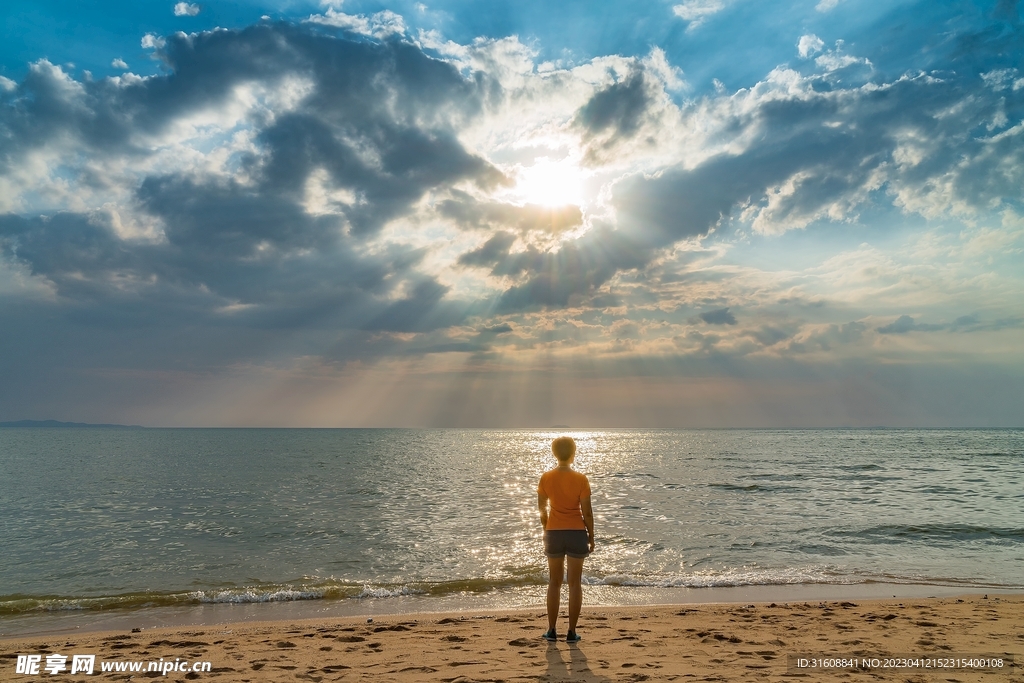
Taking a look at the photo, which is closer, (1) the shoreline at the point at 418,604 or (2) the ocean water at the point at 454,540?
(1) the shoreline at the point at 418,604

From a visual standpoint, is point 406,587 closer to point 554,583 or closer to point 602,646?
point 554,583

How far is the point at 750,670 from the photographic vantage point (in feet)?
22.2

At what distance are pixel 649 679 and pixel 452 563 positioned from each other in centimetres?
909

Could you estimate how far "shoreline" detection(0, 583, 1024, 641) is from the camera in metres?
10.5

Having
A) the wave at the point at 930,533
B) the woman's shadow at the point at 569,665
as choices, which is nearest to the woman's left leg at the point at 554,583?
the woman's shadow at the point at 569,665

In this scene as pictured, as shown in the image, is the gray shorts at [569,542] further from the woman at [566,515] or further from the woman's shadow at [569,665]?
the woman's shadow at [569,665]

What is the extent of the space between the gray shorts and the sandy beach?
134cm

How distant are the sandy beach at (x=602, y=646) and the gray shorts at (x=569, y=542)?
1345mm

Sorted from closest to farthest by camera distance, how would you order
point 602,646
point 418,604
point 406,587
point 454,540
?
point 602,646, point 418,604, point 406,587, point 454,540

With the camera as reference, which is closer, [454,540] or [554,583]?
[554,583]

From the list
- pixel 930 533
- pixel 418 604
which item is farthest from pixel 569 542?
pixel 930 533

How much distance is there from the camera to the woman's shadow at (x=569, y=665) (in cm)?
647

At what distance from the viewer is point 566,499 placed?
7438 millimetres

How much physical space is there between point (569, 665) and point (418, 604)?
546 centimetres
